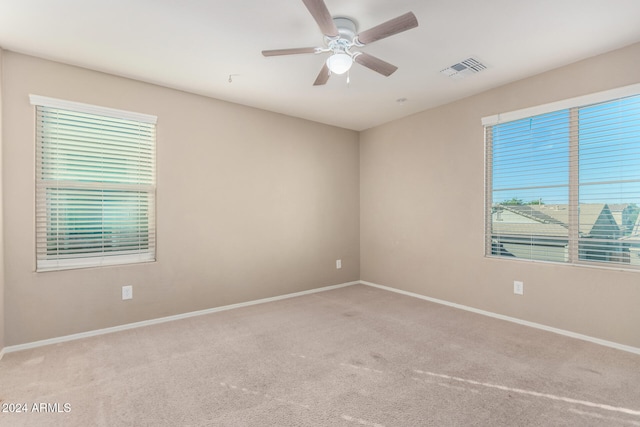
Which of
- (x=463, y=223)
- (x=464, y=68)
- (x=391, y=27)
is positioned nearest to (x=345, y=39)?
(x=391, y=27)

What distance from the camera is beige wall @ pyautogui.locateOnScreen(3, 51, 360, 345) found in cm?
269

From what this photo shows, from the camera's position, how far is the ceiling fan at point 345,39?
183cm

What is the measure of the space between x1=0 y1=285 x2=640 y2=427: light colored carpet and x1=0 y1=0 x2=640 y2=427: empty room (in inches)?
0.8

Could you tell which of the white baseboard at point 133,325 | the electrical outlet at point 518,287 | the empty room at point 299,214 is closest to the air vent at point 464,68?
the empty room at point 299,214

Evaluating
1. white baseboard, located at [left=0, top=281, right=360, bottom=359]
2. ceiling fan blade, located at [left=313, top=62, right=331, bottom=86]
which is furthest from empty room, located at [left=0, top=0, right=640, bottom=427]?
ceiling fan blade, located at [left=313, top=62, right=331, bottom=86]

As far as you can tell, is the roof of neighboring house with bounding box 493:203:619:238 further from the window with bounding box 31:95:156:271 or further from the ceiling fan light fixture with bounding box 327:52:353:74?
the window with bounding box 31:95:156:271

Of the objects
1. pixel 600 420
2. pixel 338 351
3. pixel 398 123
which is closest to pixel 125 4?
pixel 338 351

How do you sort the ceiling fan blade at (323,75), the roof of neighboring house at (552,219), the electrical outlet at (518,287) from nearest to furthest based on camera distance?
1. the ceiling fan blade at (323,75)
2. the roof of neighboring house at (552,219)
3. the electrical outlet at (518,287)

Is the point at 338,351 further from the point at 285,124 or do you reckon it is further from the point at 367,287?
the point at 285,124

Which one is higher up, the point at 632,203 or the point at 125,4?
the point at 125,4

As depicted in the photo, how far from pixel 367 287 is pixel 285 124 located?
2.68m

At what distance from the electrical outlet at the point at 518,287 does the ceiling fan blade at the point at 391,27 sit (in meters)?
2.75

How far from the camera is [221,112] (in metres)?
3.73

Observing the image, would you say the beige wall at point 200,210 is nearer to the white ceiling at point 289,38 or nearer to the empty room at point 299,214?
the empty room at point 299,214
